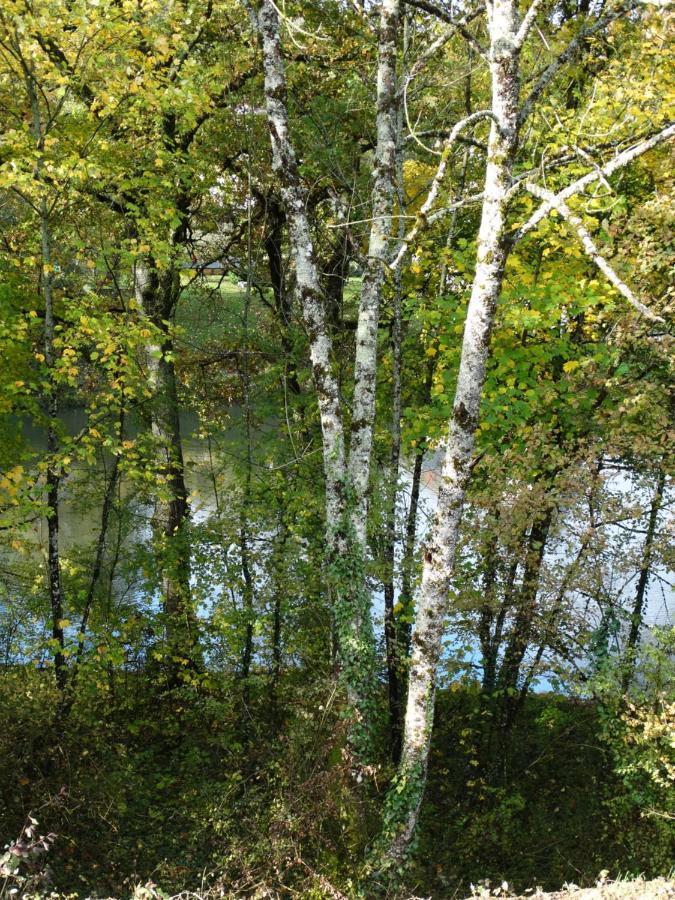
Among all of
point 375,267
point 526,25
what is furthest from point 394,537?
point 526,25

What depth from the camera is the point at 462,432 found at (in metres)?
5.82

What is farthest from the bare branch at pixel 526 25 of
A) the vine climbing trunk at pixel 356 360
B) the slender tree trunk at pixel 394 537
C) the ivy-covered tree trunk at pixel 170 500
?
the ivy-covered tree trunk at pixel 170 500

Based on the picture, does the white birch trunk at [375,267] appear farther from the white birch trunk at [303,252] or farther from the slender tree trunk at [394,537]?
the slender tree trunk at [394,537]

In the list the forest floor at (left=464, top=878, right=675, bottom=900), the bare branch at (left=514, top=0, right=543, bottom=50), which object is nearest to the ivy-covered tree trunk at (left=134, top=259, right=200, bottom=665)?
the bare branch at (left=514, top=0, right=543, bottom=50)

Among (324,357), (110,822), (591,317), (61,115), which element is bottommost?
(110,822)

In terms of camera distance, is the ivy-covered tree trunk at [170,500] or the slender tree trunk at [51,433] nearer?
the slender tree trunk at [51,433]

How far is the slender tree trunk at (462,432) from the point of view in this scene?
16.4 feet

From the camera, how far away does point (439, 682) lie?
9.02 metres

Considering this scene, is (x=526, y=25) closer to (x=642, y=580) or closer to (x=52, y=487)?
(x=52, y=487)

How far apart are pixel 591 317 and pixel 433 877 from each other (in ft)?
22.5

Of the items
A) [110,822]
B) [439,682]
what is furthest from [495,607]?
[110,822]

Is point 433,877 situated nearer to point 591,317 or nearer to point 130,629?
point 130,629

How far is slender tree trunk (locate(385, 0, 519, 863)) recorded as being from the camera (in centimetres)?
500

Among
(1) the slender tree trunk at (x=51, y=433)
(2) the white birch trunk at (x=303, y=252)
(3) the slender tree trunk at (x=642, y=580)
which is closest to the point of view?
(2) the white birch trunk at (x=303, y=252)
